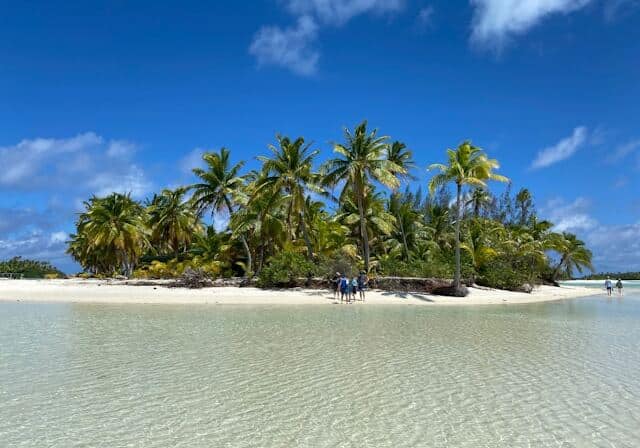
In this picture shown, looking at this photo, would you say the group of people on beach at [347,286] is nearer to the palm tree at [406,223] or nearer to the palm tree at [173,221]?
the palm tree at [406,223]

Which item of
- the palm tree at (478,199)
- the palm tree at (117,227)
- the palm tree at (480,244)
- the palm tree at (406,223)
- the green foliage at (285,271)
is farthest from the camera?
the palm tree at (478,199)

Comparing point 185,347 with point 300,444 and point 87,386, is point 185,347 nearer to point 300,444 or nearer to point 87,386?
point 87,386

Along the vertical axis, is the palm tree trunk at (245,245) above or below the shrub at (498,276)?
above

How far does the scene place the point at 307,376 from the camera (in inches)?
357

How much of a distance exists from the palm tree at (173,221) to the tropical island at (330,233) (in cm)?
12

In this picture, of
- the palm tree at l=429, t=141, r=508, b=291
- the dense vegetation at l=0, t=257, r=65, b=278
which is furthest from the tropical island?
the dense vegetation at l=0, t=257, r=65, b=278

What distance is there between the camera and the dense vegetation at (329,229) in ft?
103

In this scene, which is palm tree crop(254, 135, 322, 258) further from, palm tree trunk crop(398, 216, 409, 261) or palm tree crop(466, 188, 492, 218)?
palm tree crop(466, 188, 492, 218)

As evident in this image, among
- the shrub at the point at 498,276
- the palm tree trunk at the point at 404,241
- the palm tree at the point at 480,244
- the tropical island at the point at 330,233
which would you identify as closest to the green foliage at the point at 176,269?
the tropical island at the point at 330,233

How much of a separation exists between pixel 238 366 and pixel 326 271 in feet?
70.7

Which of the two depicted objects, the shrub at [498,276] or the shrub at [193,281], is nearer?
the shrub at [193,281]

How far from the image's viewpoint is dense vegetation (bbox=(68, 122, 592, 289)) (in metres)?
31.5

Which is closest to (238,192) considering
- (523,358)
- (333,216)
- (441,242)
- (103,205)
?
(333,216)

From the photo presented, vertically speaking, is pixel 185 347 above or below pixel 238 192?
below
